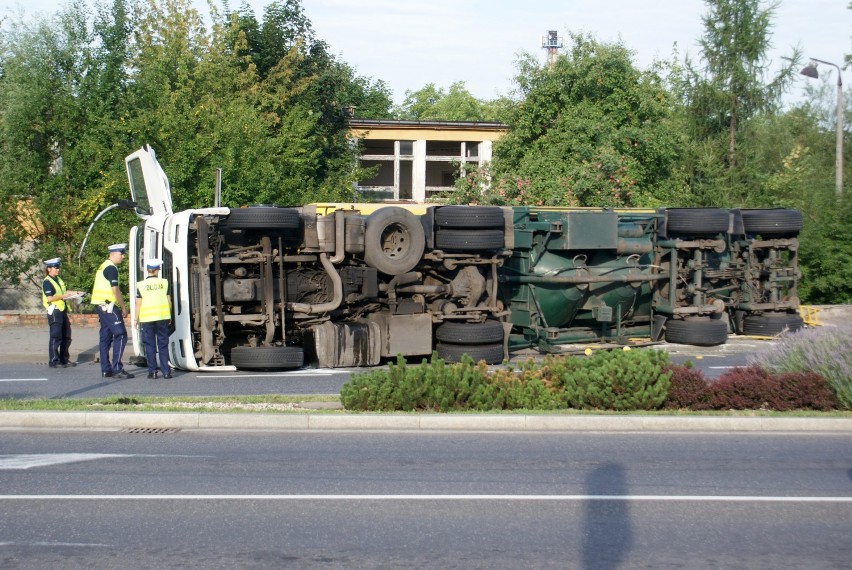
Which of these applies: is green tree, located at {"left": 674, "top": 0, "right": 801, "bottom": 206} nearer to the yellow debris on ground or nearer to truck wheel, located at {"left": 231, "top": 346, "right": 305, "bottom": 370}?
the yellow debris on ground

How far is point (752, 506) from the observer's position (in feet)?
23.7

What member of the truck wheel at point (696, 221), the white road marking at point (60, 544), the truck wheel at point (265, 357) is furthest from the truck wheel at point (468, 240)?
the white road marking at point (60, 544)

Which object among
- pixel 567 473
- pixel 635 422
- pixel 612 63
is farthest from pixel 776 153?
pixel 567 473

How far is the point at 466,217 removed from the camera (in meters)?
14.4

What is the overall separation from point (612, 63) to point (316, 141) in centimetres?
886

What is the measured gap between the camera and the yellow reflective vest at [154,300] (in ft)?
42.7

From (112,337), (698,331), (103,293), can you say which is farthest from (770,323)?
(103,293)

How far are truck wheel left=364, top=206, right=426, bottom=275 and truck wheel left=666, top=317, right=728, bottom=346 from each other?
15.8 ft

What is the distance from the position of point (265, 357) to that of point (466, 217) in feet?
11.6

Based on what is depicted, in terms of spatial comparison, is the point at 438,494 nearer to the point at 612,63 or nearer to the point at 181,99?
the point at 181,99

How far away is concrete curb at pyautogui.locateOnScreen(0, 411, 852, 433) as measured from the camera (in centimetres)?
981

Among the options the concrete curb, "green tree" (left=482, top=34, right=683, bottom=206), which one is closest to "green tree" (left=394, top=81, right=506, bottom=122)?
"green tree" (left=482, top=34, right=683, bottom=206)

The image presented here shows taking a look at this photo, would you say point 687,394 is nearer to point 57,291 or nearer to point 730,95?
point 57,291

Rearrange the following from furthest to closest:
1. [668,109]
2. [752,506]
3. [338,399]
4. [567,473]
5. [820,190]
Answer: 1. [668,109]
2. [820,190]
3. [338,399]
4. [567,473]
5. [752,506]
